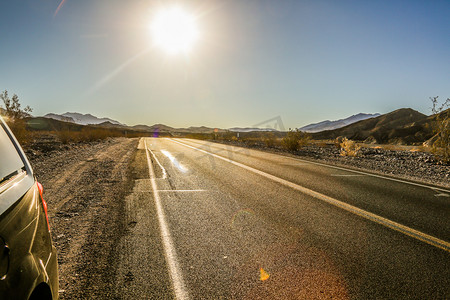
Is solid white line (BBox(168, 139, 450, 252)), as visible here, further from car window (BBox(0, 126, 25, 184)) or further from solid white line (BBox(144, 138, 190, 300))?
car window (BBox(0, 126, 25, 184))

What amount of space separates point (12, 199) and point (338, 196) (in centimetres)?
608

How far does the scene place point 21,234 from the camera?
4.42 feet

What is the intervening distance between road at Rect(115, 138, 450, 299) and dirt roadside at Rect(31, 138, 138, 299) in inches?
8.3

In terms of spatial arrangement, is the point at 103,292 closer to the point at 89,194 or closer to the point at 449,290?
the point at 449,290

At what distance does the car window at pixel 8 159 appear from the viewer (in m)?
1.58

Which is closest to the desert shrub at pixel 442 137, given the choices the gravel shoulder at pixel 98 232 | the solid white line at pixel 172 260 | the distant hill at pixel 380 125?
the gravel shoulder at pixel 98 232

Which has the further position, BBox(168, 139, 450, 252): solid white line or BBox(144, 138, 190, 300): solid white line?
BBox(168, 139, 450, 252): solid white line

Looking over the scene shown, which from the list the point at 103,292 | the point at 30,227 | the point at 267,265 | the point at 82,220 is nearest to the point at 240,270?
the point at 267,265

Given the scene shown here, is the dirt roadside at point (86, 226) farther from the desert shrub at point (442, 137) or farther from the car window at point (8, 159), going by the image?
the desert shrub at point (442, 137)

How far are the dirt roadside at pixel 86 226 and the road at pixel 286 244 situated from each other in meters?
0.21

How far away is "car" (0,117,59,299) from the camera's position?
1.17 meters

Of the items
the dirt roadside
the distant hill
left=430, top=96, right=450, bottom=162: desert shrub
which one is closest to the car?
the dirt roadside

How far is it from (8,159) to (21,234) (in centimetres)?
66

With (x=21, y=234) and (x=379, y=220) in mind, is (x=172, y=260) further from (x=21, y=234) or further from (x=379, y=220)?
(x=379, y=220)
